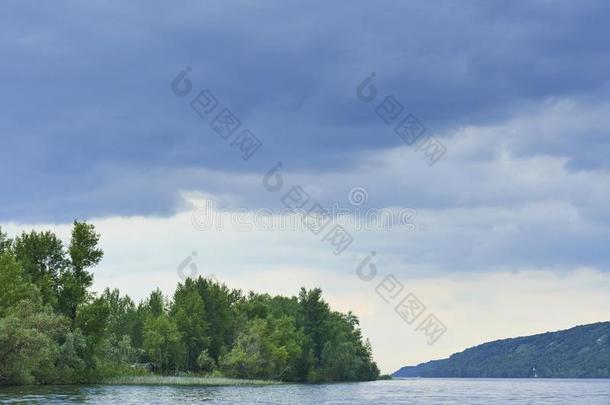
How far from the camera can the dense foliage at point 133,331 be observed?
306 feet

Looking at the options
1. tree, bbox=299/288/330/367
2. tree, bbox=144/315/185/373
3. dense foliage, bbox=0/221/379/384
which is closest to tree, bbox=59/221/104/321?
dense foliage, bbox=0/221/379/384

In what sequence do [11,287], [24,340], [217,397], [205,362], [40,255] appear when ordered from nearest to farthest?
[24,340] < [217,397] < [11,287] < [40,255] < [205,362]

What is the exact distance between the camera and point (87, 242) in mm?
113812

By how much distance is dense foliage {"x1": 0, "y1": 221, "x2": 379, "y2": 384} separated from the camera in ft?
306

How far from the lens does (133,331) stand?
183750 millimetres

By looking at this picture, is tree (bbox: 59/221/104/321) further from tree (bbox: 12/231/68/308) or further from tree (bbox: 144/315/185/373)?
tree (bbox: 144/315/185/373)

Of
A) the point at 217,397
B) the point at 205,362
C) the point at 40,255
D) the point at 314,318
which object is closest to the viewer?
the point at 217,397

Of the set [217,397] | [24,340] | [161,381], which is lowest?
[217,397]

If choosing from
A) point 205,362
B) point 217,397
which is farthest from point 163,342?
point 217,397

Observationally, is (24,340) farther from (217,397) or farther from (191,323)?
(191,323)

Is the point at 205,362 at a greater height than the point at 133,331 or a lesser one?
lesser

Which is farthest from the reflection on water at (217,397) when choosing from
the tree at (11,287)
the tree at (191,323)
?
the tree at (191,323)

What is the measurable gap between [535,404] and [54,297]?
65917 millimetres

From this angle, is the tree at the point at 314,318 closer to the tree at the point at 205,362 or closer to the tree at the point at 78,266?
the tree at the point at 205,362
